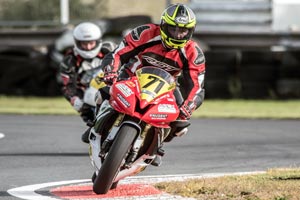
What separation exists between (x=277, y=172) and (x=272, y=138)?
4.39 m

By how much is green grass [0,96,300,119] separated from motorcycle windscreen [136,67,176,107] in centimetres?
908

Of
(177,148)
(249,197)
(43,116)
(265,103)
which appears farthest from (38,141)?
(265,103)

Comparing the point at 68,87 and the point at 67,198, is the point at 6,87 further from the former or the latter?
the point at 67,198

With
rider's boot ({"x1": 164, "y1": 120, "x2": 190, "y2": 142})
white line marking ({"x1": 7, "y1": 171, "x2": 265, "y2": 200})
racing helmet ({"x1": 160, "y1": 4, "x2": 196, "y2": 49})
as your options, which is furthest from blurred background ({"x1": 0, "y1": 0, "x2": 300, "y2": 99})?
rider's boot ({"x1": 164, "y1": 120, "x2": 190, "y2": 142})

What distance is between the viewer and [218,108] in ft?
60.2

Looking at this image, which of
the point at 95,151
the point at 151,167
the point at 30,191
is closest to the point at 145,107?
the point at 95,151

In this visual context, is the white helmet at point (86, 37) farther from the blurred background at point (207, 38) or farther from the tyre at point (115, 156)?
the blurred background at point (207, 38)

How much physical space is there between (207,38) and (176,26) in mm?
12921

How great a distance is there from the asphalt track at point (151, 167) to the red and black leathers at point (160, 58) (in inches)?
37.5

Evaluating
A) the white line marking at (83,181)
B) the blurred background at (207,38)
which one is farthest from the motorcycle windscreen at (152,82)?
the blurred background at (207,38)

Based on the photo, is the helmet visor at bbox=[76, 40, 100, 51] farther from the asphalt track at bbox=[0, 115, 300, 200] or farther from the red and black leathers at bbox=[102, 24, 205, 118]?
the red and black leathers at bbox=[102, 24, 205, 118]

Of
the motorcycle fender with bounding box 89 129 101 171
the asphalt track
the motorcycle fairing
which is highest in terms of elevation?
the motorcycle fairing

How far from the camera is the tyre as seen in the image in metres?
6.85

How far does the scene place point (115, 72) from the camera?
25.7 feet
